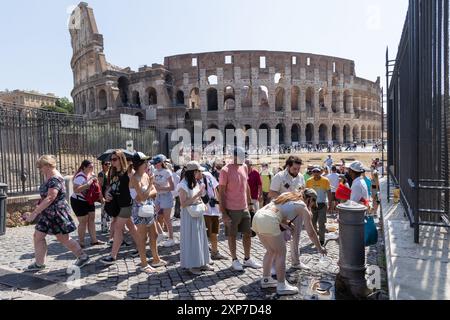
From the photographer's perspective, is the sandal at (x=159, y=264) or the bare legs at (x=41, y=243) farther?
the sandal at (x=159, y=264)

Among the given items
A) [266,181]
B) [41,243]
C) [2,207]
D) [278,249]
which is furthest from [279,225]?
[2,207]

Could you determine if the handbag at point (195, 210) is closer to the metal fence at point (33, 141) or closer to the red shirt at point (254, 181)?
the red shirt at point (254, 181)

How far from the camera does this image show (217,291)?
3805mm

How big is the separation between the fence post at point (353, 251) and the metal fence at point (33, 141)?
7.87m

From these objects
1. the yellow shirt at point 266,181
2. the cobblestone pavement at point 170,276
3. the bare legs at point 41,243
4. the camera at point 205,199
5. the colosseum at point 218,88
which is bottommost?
the cobblestone pavement at point 170,276

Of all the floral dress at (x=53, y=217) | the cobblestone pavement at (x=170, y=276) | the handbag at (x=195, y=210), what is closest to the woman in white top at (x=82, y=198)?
the cobblestone pavement at (x=170, y=276)

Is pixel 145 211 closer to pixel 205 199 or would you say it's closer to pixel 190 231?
pixel 190 231

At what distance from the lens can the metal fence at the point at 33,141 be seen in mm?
8133

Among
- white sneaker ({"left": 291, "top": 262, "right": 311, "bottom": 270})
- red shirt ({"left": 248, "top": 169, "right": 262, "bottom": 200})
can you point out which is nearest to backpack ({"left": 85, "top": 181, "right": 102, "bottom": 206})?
red shirt ({"left": 248, "top": 169, "right": 262, "bottom": 200})

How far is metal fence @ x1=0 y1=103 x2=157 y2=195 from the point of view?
813cm

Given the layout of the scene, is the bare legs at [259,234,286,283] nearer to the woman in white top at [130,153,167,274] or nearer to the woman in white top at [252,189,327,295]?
the woman in white top at [252,189,327,295]

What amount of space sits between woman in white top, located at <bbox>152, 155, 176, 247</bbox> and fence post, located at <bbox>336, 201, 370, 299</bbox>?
3.26 metres

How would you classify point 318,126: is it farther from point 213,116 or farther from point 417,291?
point 417,291

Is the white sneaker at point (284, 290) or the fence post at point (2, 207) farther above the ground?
the fence post at point (2, 207)
